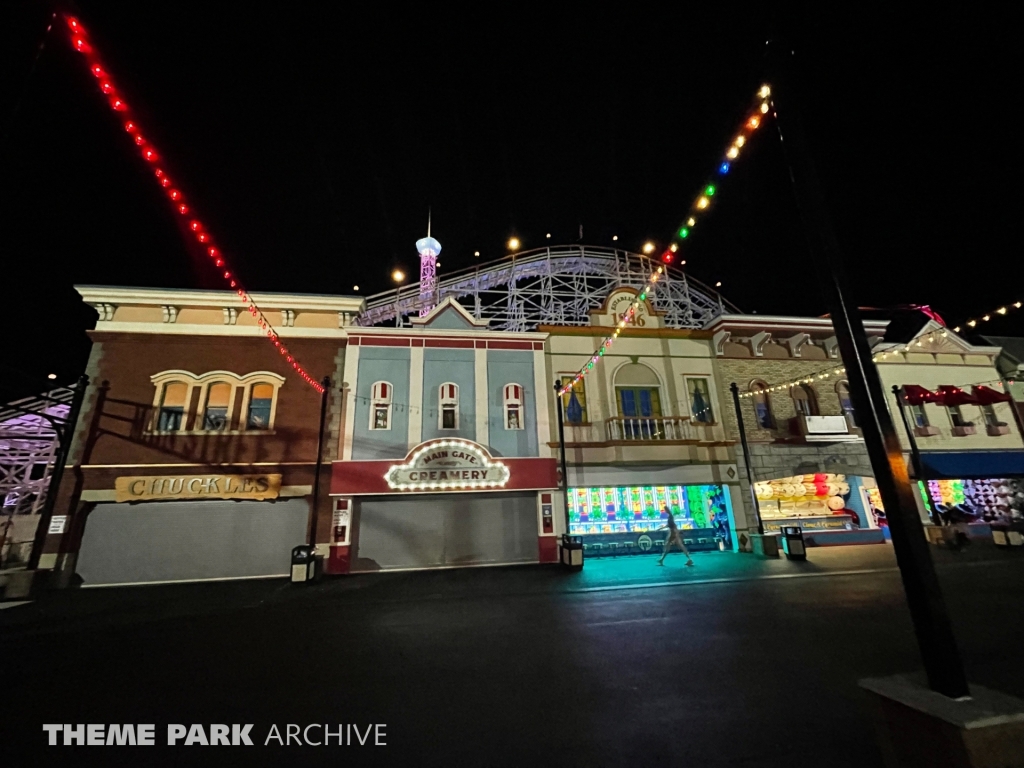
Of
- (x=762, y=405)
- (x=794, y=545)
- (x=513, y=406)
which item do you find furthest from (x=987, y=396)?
(x=513, y=406)

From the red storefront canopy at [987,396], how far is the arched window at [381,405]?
2579 centimetres

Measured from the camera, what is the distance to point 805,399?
61.7 ft

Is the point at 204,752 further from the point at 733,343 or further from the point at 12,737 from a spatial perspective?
the point at 733,343

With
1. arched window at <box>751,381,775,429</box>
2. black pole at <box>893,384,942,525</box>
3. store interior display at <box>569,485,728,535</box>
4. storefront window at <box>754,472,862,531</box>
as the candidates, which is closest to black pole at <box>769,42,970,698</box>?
store interior display at <box>569,485,728,535</box>

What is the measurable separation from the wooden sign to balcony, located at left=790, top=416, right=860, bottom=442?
20.0m

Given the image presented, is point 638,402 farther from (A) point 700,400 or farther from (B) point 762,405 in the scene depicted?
(B) point 762,405

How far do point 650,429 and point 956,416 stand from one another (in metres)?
15.9

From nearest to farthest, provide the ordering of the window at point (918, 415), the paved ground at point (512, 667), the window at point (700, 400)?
the paved ground at point (512, 667)
the window at point (700, 400)
the window at point (918, 415)

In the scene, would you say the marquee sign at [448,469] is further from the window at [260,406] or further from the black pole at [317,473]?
the window at [260,406]

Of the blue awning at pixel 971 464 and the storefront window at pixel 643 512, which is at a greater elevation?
the blue awning at pixel 971 464

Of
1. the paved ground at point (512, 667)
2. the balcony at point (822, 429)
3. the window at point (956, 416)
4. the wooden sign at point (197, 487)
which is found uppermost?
the window at point (956, 416)

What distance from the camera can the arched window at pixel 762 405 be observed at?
17.9 m

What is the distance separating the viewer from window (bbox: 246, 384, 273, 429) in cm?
1477

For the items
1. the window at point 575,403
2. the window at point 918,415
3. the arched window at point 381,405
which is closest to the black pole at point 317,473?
the arched window at point 381,405
